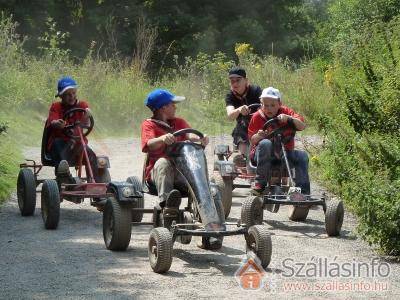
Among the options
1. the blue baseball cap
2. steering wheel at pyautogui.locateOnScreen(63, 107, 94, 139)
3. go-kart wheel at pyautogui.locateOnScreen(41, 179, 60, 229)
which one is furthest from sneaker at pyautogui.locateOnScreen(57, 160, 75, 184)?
the blue baseball cap

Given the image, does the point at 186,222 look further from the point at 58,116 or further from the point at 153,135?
the point at 58,116

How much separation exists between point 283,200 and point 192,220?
1.81m

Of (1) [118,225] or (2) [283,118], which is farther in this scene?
(2) [283,118]

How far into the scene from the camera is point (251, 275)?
7727mm

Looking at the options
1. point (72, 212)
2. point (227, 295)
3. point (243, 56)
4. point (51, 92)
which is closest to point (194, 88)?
point (243, 56)

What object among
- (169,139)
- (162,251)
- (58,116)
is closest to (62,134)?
(58,116)

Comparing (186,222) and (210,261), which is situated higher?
(186,222)

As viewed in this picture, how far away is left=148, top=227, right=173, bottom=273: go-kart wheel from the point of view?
25.3 ft

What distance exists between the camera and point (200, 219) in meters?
8.38

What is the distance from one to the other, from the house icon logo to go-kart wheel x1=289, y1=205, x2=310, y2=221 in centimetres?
267

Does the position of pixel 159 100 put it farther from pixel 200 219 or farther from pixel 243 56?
pixel 243 56

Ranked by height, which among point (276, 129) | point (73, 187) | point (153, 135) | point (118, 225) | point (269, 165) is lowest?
point (118, 225)

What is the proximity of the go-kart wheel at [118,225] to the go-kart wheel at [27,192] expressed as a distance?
206 centimetres

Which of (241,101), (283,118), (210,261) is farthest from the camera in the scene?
(241,101)
